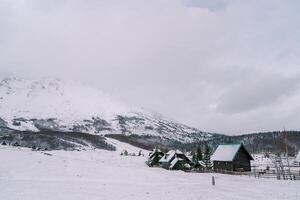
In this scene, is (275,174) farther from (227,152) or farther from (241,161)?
(227,152)

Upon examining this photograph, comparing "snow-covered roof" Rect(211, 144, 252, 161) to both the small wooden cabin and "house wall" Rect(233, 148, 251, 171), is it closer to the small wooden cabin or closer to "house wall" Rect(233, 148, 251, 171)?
the small wooden cabin

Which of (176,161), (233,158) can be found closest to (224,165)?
(233,158)

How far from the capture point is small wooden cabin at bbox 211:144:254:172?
277 feet

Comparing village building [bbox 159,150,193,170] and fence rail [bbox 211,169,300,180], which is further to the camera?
village building [bbox 159,150,193,170]

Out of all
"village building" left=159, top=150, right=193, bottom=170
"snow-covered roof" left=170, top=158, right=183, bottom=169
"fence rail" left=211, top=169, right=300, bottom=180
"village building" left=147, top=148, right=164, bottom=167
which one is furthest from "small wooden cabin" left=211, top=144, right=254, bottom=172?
"village building" left=147, top=148, right=164, bottom=167

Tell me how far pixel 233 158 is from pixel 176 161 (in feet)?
61.0

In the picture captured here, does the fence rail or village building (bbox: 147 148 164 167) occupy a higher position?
village building (bbox: 147 148 164 167)

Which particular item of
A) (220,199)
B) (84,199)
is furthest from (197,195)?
(84,199)

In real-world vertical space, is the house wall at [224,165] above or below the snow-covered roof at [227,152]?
below

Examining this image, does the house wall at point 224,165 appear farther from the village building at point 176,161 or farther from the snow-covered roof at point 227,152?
the village building at point 176,161

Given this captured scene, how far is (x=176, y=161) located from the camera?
9650cm

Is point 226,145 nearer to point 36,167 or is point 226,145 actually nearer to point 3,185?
point 36,167

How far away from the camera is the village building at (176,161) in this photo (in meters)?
96.2

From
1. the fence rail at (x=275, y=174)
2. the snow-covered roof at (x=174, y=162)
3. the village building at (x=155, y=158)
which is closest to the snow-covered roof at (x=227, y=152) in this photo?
the fence rail at (x=275, y=174)
